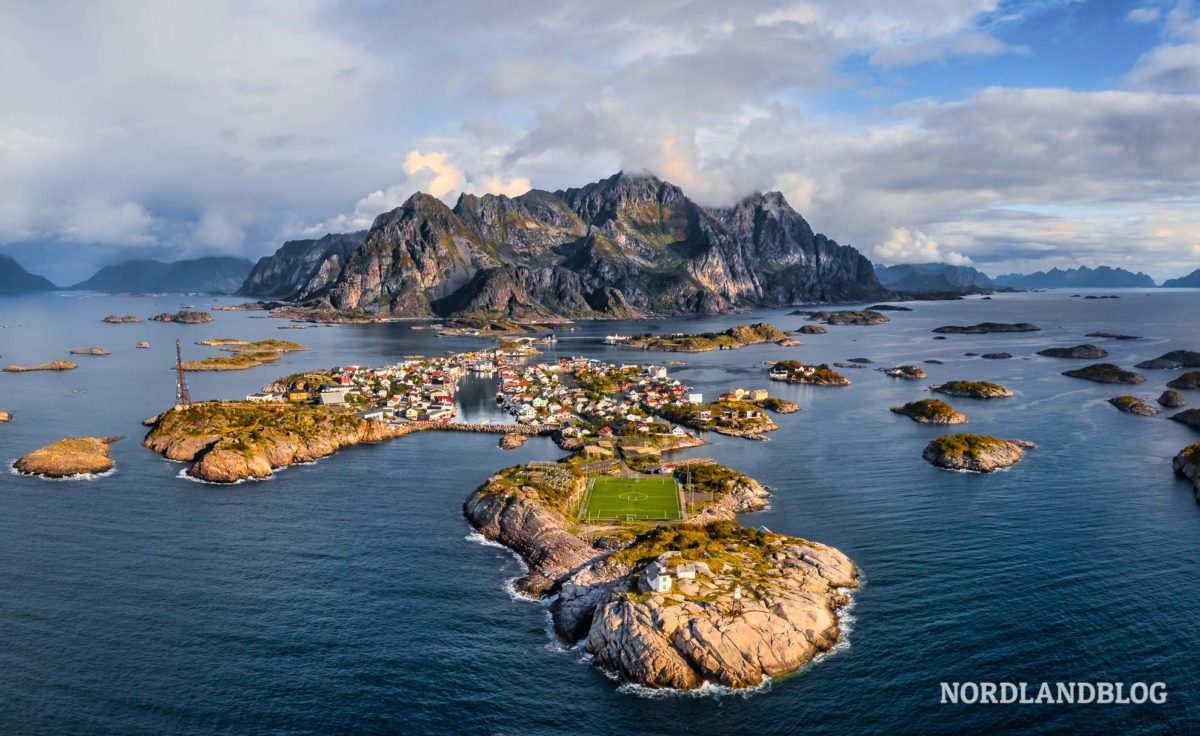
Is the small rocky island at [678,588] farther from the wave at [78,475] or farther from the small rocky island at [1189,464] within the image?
the small rocky island at [1189,464]

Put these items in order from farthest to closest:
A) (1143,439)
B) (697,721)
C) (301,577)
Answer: (1143,439), (301,577), (697,721)

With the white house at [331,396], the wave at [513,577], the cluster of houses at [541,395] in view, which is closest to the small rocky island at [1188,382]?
the cluster of houses at [541,395]

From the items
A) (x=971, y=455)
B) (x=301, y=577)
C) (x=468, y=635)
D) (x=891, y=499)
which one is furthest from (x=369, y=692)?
(x=971, y=455)

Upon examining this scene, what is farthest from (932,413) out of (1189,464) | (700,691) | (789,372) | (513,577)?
(700,691)

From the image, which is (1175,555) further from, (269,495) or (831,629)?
(269,495)

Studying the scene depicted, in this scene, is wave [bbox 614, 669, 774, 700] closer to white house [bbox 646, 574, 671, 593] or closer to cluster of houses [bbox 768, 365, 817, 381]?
white house [bbox 646, 574, 671, 593]

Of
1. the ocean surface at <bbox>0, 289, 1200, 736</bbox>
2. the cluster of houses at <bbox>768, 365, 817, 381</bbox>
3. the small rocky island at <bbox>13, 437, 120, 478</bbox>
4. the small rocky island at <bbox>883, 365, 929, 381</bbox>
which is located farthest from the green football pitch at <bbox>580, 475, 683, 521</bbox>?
the small rocky island at <bbox>883, 365, 929, 381</bbox>
